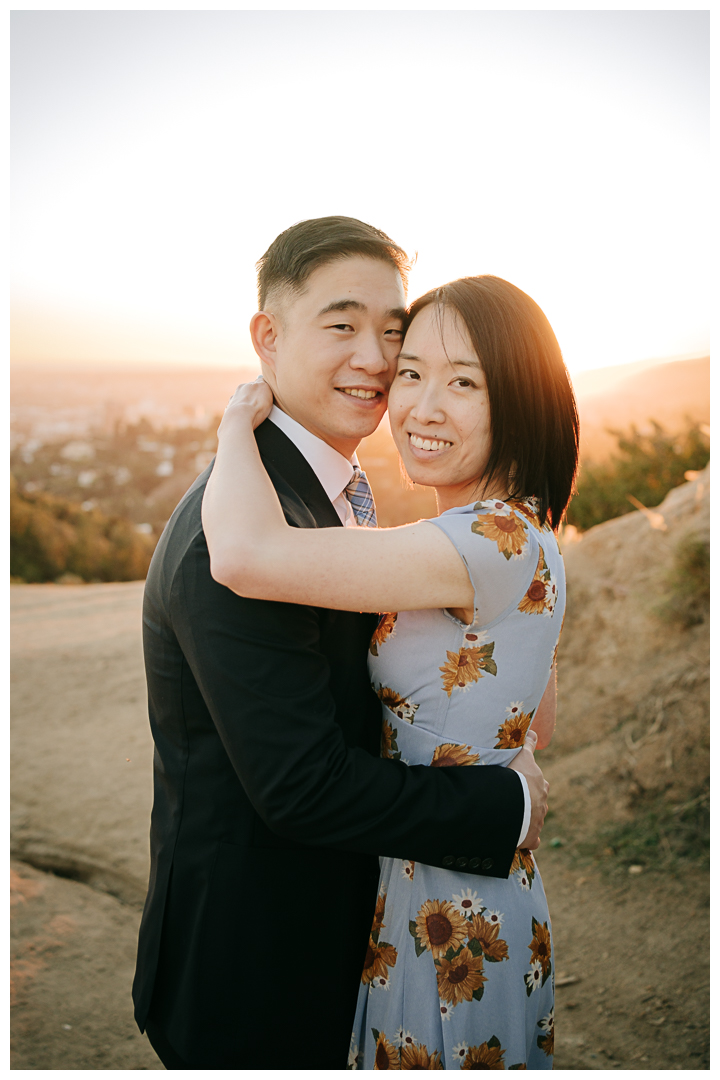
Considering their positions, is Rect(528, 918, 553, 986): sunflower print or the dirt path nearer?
Rect(528, 918, 553, 986): sunflower print

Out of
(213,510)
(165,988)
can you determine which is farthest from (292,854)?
(213,510)

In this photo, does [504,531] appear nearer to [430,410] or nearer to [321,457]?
[430,410]

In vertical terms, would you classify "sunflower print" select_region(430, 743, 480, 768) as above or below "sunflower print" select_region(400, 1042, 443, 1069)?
above

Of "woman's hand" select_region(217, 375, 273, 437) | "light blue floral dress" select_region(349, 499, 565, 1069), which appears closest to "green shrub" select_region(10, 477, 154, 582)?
"woman's hand" select_region(217, 375, 273, 437)

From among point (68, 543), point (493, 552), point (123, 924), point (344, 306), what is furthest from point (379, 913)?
point (68, 543)

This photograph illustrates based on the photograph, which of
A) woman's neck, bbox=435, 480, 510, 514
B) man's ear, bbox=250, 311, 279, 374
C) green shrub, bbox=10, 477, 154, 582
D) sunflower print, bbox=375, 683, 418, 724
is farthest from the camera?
green shrub, bbox=10, 477, 154, 582

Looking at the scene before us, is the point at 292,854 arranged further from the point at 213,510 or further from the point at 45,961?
the point at 45,961

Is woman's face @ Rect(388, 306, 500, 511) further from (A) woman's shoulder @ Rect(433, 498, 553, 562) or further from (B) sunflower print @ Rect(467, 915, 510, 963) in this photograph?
(B) sunflower print @ Rect(467, 915, 510, 963)

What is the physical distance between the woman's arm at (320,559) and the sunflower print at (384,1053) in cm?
109

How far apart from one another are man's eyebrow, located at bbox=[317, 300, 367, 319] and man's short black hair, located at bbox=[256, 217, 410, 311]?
107 millimetres

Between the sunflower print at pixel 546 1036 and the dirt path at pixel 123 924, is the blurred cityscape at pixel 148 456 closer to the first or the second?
the sunflower print at pixel 546 1036

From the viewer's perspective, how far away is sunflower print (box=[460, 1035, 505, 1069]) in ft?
5.82

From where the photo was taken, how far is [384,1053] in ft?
6.05

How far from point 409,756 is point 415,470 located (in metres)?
0.75
